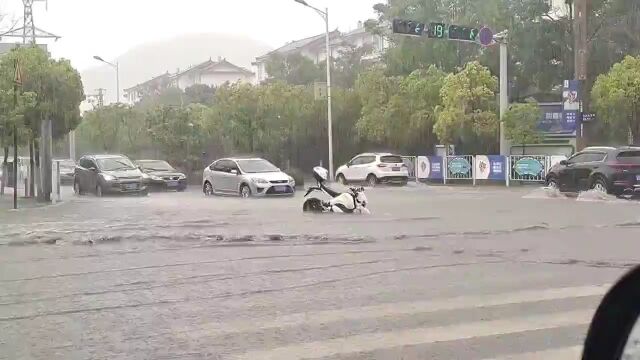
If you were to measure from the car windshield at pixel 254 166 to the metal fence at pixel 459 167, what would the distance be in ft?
31.6

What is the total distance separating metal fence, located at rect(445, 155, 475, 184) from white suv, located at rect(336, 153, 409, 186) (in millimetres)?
1994

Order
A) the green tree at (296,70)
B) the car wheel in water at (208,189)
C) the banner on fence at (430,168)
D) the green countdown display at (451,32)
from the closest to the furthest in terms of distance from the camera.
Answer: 1. the green countdown display at (451,32)
2. the car wheel in water at (208,189)
3. the banner on fence at (430,168)
4. the green tree at (296,70)

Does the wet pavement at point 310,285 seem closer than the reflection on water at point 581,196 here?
Yes

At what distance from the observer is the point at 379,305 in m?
7.26

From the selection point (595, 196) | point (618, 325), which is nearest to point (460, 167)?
point (595, 196)

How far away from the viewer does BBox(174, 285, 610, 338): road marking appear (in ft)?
21.0

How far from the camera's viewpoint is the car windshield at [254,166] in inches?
1027

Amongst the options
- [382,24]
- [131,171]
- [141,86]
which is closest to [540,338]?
[131,171]

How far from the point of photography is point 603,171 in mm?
21859

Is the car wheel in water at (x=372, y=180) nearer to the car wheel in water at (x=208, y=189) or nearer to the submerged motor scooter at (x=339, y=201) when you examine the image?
the car wheel in water at (x=208, y=189)

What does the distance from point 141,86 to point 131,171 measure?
241 ft

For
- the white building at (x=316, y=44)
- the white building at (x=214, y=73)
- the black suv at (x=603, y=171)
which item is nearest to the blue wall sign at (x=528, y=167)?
the black suv at (x=603, y=171)

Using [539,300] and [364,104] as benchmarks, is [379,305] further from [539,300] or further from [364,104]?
[364,104]

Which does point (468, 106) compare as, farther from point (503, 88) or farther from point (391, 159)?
point (391, 159)
